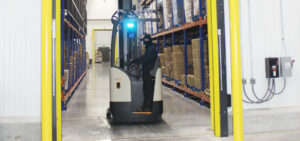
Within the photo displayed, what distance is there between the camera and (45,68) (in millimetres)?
3186

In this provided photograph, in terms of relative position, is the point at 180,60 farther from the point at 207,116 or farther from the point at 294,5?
the point at 294,5

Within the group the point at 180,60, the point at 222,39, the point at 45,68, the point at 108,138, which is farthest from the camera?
the point at 180,60

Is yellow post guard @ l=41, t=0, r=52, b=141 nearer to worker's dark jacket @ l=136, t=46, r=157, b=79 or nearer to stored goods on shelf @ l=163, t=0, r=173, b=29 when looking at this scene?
worker's dark jacket @ l=136, t=46, r=157, b=79

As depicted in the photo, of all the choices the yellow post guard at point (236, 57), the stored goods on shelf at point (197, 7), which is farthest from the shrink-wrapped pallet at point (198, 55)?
the yellow post guard at point (236, 57)

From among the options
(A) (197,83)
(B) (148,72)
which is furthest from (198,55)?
(B) (148,72)

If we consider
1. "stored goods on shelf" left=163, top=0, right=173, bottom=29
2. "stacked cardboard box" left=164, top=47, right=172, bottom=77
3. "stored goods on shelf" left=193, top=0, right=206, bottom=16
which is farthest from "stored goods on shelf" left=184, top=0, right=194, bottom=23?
"stacked cardboard box" left=164, top=47, right=172, bottom=77

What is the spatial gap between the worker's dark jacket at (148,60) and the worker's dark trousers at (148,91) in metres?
0.06

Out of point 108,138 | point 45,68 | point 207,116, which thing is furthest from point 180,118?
point 45,68

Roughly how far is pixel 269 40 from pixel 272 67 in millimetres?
455

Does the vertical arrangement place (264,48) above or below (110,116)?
above

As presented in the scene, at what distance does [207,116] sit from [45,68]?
4.05m

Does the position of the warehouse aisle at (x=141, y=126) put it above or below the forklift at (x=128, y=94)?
below

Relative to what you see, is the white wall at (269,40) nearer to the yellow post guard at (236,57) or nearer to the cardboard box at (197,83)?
the yellow post guard at (236,57)

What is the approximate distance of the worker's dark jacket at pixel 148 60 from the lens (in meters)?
5.50
